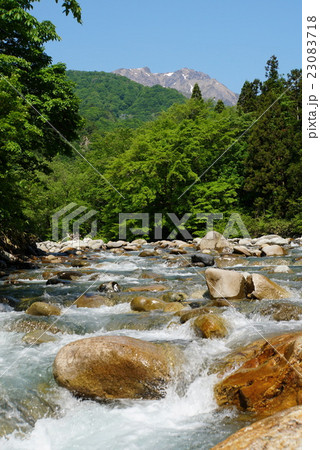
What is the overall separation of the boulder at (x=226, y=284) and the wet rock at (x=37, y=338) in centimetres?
338

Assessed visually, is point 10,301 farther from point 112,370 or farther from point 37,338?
point 112,370

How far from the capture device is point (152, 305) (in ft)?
22.8

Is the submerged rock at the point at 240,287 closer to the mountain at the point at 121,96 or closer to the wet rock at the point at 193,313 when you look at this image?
the wet rock at the point at 193,313

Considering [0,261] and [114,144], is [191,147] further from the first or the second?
[0,261]

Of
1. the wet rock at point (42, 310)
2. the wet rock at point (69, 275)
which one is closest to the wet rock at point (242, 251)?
the wet rock at point (69, 275)

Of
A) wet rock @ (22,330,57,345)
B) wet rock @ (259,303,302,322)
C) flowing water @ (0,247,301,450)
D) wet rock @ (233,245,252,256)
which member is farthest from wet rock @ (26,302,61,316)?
wet rock @ (233,245,252,256)

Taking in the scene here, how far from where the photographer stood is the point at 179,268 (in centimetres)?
1261

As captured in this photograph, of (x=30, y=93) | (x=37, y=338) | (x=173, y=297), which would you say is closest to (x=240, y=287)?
(x=173, y=297)

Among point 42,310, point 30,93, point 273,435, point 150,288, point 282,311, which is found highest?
point 30,93

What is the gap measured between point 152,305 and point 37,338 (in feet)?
7.49

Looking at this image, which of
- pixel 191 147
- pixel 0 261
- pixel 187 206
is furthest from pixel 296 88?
pixel 0 261

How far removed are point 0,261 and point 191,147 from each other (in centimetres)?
1721

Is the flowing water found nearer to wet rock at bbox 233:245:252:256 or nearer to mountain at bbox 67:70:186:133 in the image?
wet rock at bbox 233:245:252:256

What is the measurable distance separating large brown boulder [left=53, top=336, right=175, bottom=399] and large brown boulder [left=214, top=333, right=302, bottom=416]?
686mm
